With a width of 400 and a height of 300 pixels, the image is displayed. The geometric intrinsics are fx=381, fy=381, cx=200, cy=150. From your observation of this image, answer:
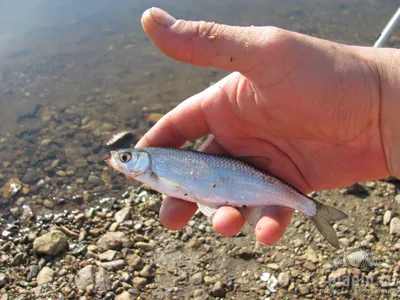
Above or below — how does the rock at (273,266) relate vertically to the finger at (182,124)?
below

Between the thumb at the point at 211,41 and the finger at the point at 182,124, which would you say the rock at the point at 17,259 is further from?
the thumb at the point at 211,41

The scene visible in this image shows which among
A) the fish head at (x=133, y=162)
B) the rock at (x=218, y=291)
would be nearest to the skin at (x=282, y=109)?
the fish head at (x=133, y=162)

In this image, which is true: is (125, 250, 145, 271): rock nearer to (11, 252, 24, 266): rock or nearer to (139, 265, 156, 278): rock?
(139, 265, 156, 278): rock

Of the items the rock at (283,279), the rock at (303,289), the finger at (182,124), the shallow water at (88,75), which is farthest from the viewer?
the shallow water at (88,75)

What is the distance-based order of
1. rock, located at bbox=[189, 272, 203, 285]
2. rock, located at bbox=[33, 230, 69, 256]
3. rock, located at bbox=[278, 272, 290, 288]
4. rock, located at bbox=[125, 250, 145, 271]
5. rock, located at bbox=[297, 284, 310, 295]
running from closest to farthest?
rock, located at bbox=[297, 284, 310, 295] < rock, located at bbox=[278, 272, 290, 288] < rock, located at bbox=[189, 272, 203, 285] < rock, located at bbox=[125, 250, 145, 271] < rock, located at bbox=[33, 230, 69, 256]

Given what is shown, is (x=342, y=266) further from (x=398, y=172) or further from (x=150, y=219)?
(x=150, y=219)

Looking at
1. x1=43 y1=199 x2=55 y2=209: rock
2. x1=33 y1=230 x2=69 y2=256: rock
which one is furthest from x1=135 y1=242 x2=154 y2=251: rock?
x1=43 y1=199 x2=55 y2=209: rock

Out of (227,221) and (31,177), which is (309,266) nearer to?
(227,221)
